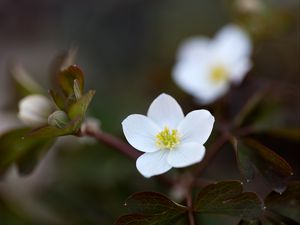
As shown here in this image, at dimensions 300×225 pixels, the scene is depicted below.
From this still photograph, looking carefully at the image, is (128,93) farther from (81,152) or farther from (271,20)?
(271,20)

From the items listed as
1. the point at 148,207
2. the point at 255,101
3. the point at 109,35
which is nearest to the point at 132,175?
the point at 255,101

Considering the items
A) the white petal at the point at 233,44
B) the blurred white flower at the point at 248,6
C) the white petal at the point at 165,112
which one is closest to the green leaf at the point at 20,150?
the white petal at the point at 165,112

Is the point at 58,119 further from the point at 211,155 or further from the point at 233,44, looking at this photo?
the point at 233,44

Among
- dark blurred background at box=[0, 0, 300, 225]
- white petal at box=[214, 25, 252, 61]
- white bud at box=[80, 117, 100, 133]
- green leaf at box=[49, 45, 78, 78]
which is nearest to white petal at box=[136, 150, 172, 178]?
white bud at box=[80, 117, 100, 133]

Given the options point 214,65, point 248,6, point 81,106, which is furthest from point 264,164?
point 248,6

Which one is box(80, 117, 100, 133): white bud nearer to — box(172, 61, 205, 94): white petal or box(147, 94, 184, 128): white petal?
box(147, 94, 184, 128): white petal

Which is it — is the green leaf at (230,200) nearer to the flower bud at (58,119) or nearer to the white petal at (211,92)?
the flower bud at (58,119)
